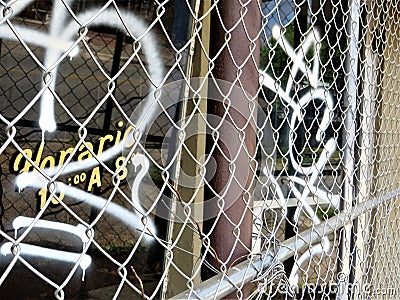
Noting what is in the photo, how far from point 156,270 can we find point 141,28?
0.69m

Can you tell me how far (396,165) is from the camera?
2223 millimetres

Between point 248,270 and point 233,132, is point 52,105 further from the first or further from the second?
point 248,270

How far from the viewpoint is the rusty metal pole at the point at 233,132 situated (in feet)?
2.83

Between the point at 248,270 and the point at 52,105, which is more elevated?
the point at 52,105

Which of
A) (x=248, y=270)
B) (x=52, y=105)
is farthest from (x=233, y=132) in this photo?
(x=52, y=105)

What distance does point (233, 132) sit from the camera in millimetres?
882

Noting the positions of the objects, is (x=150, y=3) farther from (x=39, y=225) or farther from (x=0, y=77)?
(x=39, y=225)

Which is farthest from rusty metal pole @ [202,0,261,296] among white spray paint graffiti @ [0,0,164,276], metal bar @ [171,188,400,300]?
white spray paint graffiti @ [0,0,164,276]

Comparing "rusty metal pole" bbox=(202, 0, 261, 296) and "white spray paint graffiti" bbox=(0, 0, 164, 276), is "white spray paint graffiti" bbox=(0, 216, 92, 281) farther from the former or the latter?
"rusty metal pole" bbox=(202, 0, 261, 296)

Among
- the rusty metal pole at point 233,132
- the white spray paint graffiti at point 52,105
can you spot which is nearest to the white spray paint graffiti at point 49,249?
the white spray paint graffiti at point 52,105

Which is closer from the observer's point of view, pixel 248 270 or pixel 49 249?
pixel 248 270

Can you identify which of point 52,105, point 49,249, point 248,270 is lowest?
point 248,270

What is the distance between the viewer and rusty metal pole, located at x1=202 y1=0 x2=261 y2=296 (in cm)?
86

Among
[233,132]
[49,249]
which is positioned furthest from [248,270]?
[49,249]
